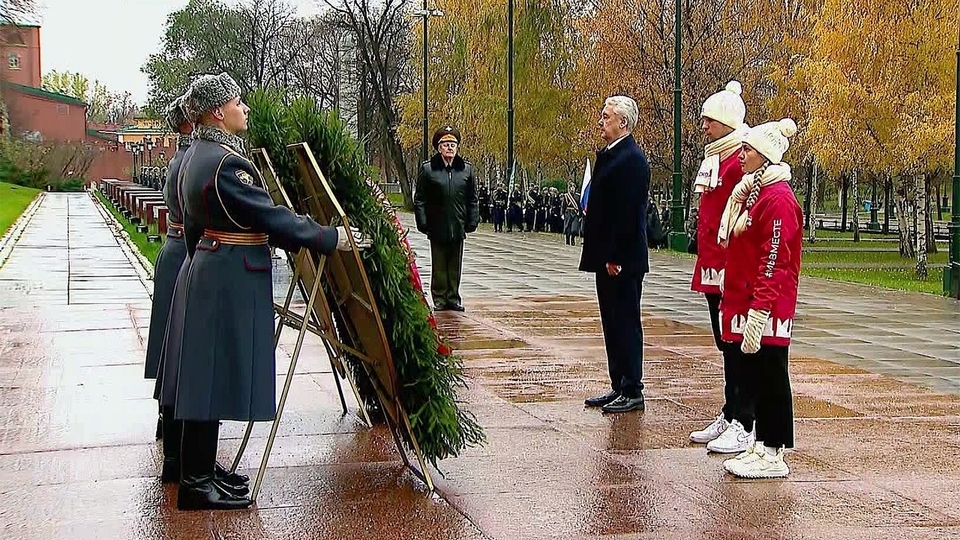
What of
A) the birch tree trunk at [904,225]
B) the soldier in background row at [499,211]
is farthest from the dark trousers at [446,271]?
the soldier in background row at [499,211]

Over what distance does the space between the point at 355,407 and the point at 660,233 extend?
252cm

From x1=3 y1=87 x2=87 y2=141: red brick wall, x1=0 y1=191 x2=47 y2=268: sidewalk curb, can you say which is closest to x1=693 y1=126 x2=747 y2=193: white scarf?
x1=0 y1=191 x2=47 y2=268: sidewalk curb

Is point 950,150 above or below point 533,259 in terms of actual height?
above

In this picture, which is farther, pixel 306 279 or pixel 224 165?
pixel 306 279

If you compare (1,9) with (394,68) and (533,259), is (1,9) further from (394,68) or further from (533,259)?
(394,68)

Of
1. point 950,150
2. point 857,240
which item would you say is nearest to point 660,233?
point 950,150

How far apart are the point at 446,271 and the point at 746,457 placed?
25.6 ft

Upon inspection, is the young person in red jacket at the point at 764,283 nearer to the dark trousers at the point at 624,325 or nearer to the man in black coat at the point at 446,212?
the dark trousers at the point at 624,325

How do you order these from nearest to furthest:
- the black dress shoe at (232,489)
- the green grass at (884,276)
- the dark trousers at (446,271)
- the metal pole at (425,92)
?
the black dress shoe at (232,489) < the dark trousers at (446,271) < the green grass at (884,276) < the metal pole at (425,92)

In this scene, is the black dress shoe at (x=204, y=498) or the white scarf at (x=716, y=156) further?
the white scarf at (x=716, y=156)

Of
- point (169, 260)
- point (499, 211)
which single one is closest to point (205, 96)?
point (169, 260)

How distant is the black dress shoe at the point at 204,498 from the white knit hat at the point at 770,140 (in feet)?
9.87

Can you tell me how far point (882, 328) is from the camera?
13172 millimetres

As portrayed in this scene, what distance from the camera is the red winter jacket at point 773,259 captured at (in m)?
6.12
